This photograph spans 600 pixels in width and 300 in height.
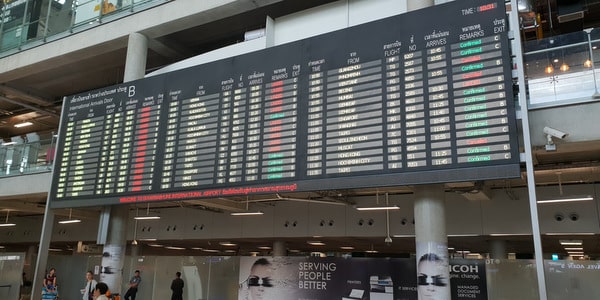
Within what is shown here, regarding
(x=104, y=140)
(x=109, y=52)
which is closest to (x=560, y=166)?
(x=104, y=140)

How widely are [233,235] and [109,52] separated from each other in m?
7.43

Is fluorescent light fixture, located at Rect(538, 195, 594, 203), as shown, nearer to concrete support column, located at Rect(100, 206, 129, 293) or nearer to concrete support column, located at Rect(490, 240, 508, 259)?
concrete support column, located at Rect(490, 240, 508, 259)

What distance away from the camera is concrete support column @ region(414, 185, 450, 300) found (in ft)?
23.9

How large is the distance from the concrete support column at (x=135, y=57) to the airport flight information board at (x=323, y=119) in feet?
3.58

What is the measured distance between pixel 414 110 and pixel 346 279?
5.22 m

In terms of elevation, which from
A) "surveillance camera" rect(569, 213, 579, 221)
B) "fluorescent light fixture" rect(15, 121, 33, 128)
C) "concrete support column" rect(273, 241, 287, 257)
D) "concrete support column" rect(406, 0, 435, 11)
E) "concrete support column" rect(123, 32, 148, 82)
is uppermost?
"fluorescent light fixture" rect(15, 121, 33, 128)

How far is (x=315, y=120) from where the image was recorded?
8.06 metres

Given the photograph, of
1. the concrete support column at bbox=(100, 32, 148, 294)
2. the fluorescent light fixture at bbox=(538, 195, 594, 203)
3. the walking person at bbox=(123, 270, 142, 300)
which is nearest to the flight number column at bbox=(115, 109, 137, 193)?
the concrete support column at bbox=(100, 32, 148, 294)

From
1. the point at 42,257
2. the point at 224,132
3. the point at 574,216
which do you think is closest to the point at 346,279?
the point at 224,132

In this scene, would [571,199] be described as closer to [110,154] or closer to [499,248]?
[499,248]

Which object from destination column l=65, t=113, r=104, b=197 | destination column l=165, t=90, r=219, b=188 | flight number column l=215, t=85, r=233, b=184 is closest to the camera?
flight number column l=215, t=85, r=233, b=184

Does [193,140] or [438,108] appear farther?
[193,140]

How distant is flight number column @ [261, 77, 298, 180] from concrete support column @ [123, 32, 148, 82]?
4.72m

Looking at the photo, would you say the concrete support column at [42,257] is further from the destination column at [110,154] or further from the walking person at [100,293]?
the walking person at [100,293]
